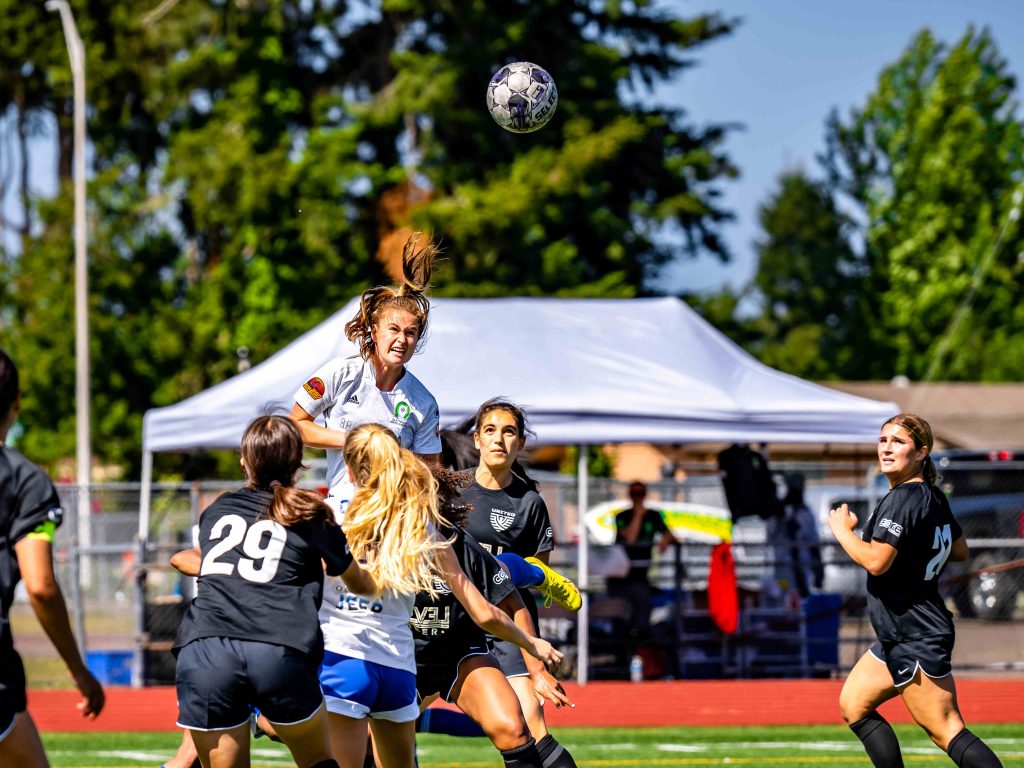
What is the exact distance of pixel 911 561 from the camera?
22.9ft

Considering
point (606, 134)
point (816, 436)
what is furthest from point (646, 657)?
point (606, 134)

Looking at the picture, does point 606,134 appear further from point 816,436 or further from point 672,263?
point 816,436

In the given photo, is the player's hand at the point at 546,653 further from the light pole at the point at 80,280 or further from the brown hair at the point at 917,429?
the light pole at the point at 80,280

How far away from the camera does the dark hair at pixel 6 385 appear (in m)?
4.90

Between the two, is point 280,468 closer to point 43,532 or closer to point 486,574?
point 43,532

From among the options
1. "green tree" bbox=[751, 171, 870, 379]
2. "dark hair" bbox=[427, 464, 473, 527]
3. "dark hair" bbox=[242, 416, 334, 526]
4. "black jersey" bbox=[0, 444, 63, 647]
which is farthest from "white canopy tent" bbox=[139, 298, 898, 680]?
"green tree" bbox=[751, 171, 870, 379]

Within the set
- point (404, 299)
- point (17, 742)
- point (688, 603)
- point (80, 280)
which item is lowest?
point (688, 603)

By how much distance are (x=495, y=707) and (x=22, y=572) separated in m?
2.14

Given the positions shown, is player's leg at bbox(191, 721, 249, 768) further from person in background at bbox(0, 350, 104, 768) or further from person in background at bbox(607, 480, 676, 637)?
person in background at bbox(607, 480, 676, 637)

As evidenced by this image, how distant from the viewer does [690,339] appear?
15781mm

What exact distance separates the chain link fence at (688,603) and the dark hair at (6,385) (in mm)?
9965

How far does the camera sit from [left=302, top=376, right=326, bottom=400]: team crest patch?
680 cm

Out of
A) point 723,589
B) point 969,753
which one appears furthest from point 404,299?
point 723,589

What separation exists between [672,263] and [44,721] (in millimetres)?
25792
